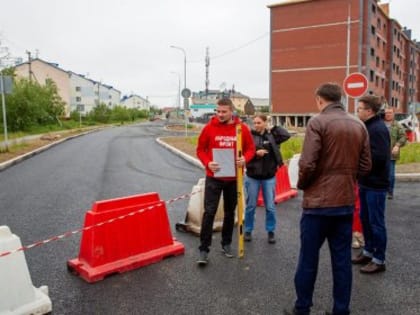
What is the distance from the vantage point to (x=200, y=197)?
6.24m

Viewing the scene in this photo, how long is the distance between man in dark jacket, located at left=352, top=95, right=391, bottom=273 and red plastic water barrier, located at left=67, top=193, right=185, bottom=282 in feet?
7.57

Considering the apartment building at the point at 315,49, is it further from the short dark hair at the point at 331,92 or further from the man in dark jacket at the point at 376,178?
the short dark hair at the point at 331,92

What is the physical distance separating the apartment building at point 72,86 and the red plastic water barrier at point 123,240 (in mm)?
45299

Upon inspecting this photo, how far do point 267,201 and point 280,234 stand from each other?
69 cm

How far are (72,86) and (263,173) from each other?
10879cm

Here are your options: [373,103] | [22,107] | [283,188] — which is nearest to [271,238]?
[373,103]

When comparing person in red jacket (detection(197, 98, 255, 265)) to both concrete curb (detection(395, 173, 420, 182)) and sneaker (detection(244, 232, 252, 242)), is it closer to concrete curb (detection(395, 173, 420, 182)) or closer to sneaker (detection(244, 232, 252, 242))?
sneaker (detection(244, 232, 252, 242))

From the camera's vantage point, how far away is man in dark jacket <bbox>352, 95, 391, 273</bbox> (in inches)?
184

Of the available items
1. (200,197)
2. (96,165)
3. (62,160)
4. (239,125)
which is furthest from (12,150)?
(239,125)

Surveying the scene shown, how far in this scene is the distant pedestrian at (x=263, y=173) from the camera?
5797mm

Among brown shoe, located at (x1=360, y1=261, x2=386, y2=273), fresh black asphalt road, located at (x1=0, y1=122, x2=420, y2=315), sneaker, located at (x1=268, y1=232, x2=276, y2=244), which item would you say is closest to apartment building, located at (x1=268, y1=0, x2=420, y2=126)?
fresh black asphalt road, located at (x1=0, y1=122, x2=420, y2=315)

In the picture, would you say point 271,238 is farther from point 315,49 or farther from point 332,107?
point 315,49

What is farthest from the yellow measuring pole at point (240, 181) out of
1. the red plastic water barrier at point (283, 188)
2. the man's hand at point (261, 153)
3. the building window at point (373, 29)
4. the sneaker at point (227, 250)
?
the building window at point (373, 29)

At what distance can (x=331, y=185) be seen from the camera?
11.3 ft
